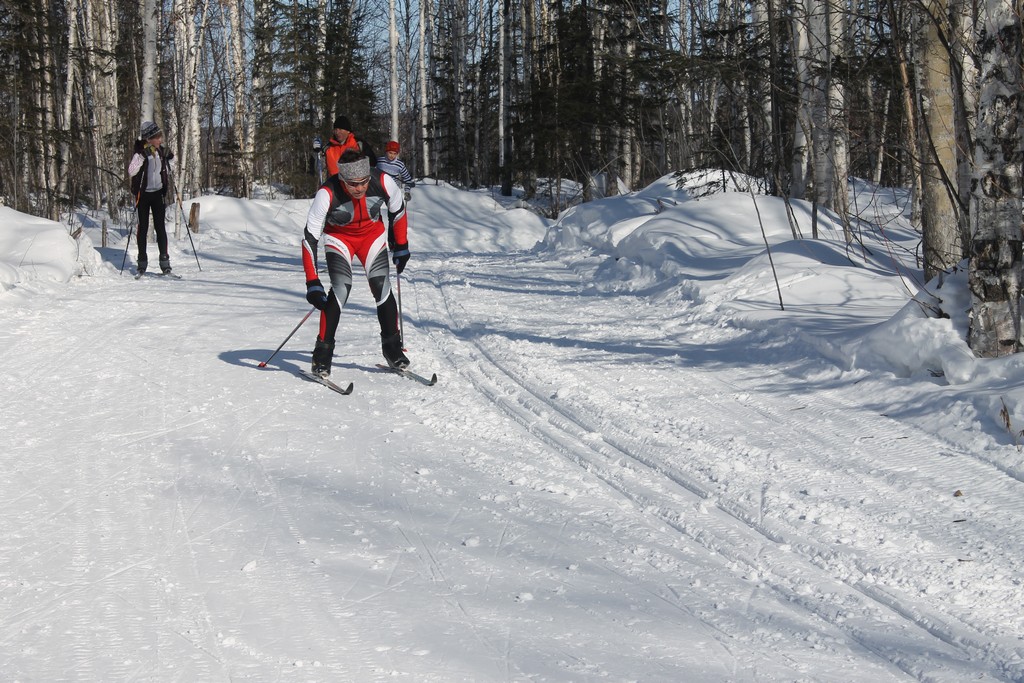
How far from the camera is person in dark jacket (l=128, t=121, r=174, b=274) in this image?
1151 cm

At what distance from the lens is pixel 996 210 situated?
5.90m

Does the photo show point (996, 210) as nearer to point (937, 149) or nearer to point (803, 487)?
point (937, 149)

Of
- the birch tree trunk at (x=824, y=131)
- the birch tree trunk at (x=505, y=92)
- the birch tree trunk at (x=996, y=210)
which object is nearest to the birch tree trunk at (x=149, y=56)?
the birch tree trunk at (x=824, y=131)

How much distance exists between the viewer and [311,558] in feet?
13.1

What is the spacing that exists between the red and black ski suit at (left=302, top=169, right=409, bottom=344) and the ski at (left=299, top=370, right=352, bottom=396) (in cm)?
31

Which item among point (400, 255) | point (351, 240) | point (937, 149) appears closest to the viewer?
point (351, 240)

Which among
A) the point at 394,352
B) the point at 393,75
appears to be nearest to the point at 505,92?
the point at 393,75

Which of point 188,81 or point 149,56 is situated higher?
point 188,81

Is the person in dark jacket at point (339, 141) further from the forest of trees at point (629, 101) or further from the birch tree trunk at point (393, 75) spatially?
the birch tree trunk at point (393, 75)

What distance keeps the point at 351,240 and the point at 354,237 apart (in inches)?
1.4

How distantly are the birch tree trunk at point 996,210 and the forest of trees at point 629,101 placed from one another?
0.04 feet

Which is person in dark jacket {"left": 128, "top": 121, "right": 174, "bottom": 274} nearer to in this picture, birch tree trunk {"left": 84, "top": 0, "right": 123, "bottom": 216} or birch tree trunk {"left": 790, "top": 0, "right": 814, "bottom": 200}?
birch tree trunk {"left": 790, "top": 0, "right": 814, "bottom": 200}

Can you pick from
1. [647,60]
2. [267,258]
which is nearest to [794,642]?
[267,258]

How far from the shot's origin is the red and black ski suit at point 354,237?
6918mm
